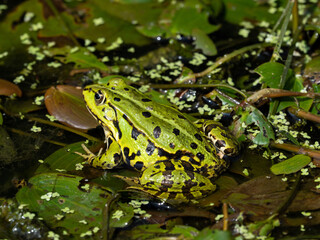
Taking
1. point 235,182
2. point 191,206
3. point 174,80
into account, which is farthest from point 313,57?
point 191,206

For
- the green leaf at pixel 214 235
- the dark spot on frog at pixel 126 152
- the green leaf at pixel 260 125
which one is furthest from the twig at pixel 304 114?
the green leaf at pixel 214 235

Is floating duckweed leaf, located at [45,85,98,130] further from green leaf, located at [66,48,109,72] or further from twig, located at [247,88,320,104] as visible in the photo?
twig, located at [247,88,320,104]

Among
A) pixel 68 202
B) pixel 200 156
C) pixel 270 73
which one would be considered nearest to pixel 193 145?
pixel 200 156

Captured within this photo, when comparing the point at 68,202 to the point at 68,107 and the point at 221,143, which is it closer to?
the point at 68,107

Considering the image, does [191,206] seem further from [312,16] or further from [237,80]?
[312,16]

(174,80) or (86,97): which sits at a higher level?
(86,97)

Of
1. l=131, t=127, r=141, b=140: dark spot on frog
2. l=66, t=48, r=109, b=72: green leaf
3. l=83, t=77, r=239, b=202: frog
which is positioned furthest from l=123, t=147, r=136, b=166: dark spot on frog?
l=66, t=48, r=109, b=72: green leaf

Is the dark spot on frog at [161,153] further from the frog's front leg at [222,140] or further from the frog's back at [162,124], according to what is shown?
the frog's front leg at [222,140]
